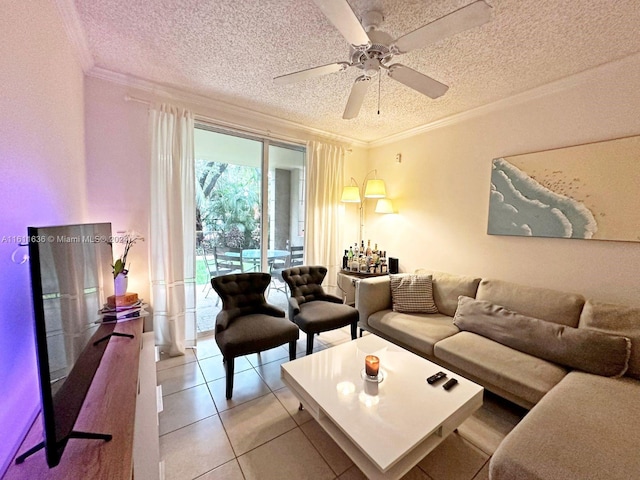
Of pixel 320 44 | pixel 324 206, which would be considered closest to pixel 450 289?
pixel 324 206

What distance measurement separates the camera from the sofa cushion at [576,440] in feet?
3.43

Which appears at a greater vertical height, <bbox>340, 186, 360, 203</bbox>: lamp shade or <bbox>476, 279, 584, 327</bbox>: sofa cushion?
<bbox>340, 186, 360, 203</bbox>: lamp shade

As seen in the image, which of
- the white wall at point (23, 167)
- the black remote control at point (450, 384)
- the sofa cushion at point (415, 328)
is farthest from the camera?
the sofa cushion at point (415, 328)

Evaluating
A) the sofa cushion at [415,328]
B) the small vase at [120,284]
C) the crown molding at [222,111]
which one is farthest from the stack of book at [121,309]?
the sofa cushion at [415,328]

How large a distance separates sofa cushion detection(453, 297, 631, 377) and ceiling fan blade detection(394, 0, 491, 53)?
6.54 feet

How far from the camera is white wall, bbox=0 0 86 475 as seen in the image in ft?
3.05

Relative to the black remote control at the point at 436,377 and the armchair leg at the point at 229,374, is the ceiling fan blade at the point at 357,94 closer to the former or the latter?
the black remote control at the point at 436,377

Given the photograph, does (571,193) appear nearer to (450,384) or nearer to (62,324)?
(450,384)

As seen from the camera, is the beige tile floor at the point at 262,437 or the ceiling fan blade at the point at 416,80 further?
the ceiling fan blade at the point at 416,80

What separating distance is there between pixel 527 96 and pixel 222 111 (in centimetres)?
304

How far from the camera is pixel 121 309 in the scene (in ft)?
6.76

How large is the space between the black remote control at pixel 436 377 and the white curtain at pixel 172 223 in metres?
2.34

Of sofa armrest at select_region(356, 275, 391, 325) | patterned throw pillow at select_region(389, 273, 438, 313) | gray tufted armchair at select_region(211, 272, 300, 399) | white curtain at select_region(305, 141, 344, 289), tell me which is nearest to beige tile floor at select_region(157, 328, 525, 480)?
gray tufted armchair at select_region(211, 272, 300, 399)

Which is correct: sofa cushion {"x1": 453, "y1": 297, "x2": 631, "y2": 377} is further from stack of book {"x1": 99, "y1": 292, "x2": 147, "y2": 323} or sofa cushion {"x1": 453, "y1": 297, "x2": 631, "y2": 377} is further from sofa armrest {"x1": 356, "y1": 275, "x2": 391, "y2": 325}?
stack of book {"x1": 99, "y1": 292, "x2": 147, "y2": 323}
